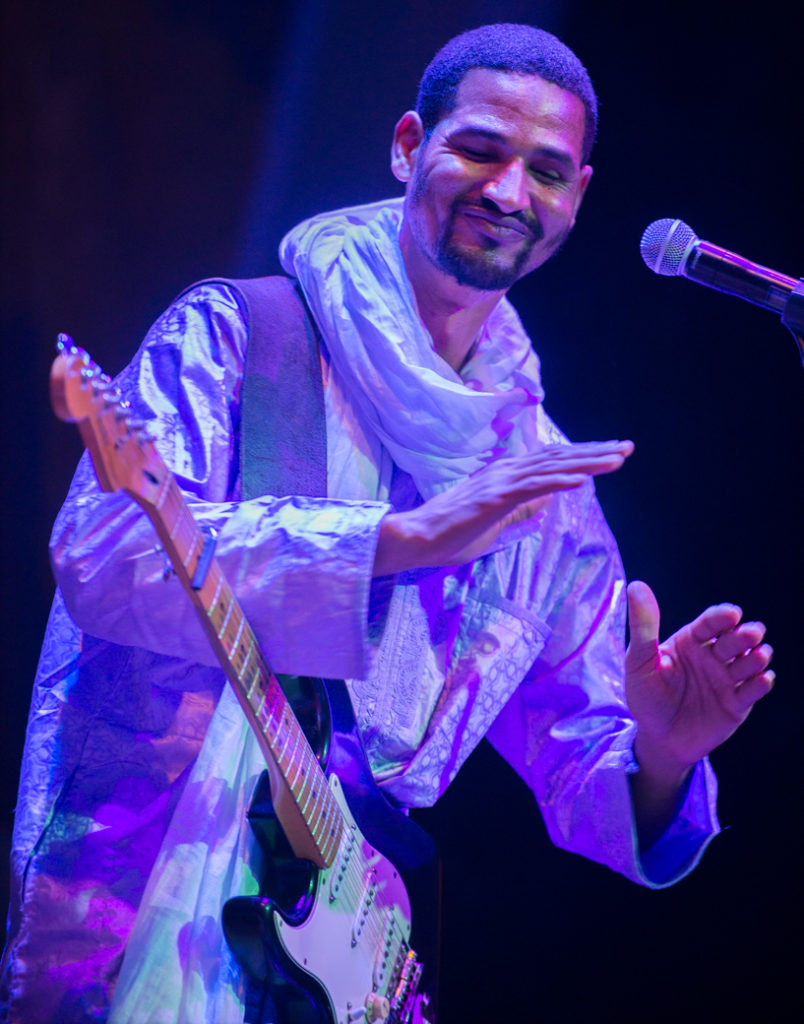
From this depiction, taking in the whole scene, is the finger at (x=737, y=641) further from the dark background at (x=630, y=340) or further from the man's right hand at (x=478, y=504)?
the dark background at (x=630, y=340)

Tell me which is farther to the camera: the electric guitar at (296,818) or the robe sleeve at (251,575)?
the robe sleeve at (251,575)

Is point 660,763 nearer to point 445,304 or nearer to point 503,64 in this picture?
point 445,304

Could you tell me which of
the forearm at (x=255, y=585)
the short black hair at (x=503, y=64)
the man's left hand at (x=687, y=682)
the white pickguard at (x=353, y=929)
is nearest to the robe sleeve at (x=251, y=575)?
the forearm at (x=255, y=585)

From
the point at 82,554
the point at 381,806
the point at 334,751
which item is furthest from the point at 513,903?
the point at 82,554

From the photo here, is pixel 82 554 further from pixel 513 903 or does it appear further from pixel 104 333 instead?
pixel 513 903

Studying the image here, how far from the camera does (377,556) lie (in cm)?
119

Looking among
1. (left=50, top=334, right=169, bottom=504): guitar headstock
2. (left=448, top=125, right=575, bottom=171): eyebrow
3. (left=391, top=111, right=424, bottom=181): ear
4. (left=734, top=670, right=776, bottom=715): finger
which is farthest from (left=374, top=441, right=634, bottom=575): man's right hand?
(left=391, top=111, right=424, bottom=181): ear

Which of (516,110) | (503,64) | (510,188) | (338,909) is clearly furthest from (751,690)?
(503,64)

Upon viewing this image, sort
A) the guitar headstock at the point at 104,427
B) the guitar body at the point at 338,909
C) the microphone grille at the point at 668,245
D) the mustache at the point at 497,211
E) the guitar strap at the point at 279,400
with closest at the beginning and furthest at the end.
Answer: the guitar headstock at the point at 104,427
the guitar body at the point at 338,909
the microphone grille at the point at 668,245
the guitar strap at the point at 279,400
the mustache at the point at 497,211

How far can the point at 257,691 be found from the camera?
1.11m

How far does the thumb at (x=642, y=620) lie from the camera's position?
1414 millimetres

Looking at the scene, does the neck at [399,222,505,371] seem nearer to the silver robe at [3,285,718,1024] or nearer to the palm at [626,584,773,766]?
the silver robe at [3,285,718,1024]

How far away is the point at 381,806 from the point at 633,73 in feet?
5.76

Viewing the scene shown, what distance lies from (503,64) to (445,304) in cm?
45
